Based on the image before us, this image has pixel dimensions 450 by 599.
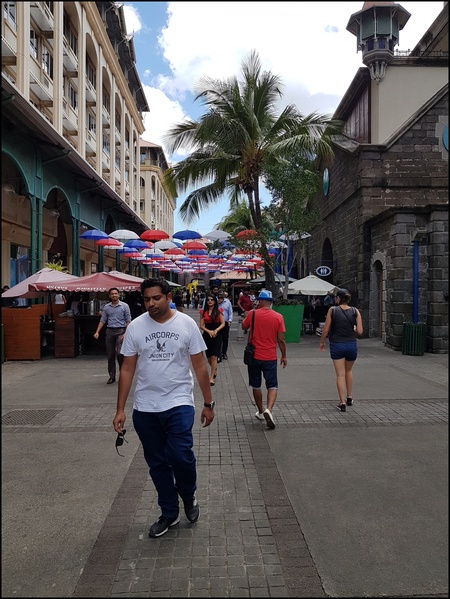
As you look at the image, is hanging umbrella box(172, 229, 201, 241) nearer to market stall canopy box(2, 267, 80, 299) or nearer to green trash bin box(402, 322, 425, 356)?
market stall canopy box(2, 267, 80, 299)

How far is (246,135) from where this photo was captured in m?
17.7

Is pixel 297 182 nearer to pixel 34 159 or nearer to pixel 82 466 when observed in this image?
pixel 34 159

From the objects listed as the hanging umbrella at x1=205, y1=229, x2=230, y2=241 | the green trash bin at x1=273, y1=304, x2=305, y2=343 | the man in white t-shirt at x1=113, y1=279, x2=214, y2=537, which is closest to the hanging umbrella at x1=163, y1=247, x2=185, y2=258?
the hanging umbrella at x1=205, y1=229, x2=230, y2=241

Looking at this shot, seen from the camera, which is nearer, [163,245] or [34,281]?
[34,281]

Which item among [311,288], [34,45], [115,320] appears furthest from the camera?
[311,288]

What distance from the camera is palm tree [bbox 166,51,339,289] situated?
17688mm

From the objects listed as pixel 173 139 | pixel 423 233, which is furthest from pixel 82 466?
pixel 173 139

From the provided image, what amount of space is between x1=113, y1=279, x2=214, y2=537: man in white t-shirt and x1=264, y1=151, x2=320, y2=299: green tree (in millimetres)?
13823

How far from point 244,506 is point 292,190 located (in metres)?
13.9

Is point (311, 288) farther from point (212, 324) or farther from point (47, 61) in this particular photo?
point (47, 61)

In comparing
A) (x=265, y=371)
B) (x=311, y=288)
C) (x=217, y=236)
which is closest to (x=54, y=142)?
(x=217, y=236)

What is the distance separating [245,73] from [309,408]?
13.8m

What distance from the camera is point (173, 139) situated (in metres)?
19.0

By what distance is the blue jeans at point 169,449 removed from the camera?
3.62 metres
